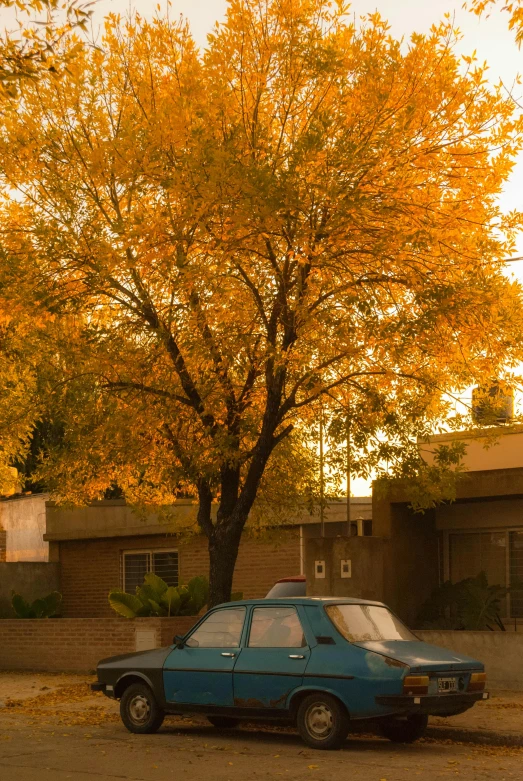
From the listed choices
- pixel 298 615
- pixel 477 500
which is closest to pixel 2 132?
pixel 298 615

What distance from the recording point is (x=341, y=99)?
14.0 meters

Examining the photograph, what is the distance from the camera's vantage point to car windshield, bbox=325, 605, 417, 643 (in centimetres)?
1160

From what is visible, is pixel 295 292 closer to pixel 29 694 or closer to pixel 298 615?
pixel 298 615

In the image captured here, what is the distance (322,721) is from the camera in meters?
11.2

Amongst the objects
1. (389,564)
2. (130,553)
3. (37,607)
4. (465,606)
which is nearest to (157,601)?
(37,607)

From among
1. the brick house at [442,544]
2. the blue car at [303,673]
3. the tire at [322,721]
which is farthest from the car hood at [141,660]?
the brick house at [442,544]

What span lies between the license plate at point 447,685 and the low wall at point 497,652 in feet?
15.2

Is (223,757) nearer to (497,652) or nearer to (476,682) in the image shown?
(476,682)

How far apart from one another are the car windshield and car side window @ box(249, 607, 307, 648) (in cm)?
40

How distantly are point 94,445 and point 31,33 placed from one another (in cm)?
766

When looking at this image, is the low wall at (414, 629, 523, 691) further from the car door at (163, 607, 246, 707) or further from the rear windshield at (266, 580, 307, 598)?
the car door at (163, 607, 246, 707)

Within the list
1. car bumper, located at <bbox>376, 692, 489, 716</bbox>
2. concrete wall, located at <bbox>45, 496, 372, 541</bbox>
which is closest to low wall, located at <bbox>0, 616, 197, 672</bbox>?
concrete wall, located at <bbox>45, 496, 372, 541</bbox>

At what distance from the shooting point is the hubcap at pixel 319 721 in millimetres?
11109

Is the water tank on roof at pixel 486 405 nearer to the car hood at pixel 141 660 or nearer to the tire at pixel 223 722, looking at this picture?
the tire at pixel 223 722
